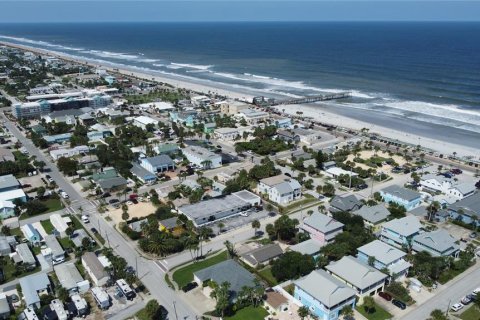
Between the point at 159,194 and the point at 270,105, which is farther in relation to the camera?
the point at 270,105

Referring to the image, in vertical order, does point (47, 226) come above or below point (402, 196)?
below

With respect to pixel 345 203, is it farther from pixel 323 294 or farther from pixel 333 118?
pixel 333 118

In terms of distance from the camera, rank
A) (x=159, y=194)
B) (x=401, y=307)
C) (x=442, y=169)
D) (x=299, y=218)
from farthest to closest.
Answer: (x=442, y=169) → (x=159, y=194) → (x=299, y=218) → (x=401, y=307)

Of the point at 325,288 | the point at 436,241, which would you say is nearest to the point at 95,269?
the point at 325,288

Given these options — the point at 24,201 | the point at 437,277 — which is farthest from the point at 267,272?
the point at 24,201

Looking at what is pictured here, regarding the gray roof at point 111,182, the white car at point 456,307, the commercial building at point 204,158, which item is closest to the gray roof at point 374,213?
the white car at point 456,307

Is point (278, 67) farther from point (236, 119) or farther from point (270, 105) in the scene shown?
point (236, 119)
